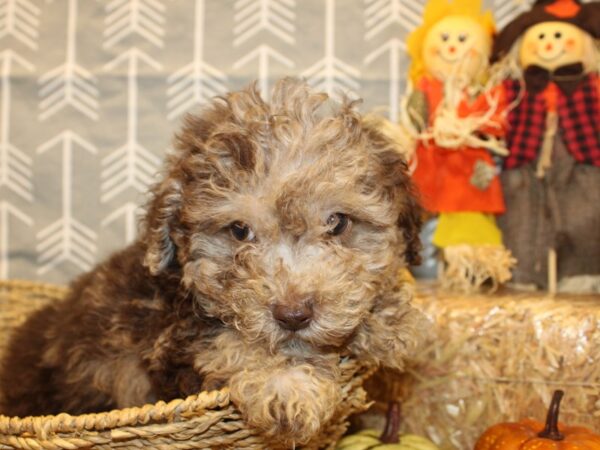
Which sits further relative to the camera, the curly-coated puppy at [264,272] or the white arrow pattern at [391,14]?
the white arrow pattern at [391,14]

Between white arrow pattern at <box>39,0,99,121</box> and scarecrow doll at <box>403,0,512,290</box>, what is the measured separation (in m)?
2.19

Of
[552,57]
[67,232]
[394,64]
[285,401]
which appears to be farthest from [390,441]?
[67,232]

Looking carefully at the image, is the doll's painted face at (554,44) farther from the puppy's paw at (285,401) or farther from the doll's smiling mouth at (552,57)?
the puppy's paw at (285,401)

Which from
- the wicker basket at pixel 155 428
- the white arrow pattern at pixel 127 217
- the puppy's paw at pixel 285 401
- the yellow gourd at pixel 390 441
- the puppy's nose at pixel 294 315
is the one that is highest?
the white arrow pattern at pixel 127 217

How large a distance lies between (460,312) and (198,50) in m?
2.55

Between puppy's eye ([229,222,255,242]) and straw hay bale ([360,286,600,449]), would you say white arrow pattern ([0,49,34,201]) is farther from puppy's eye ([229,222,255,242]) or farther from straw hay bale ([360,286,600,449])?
puppy's eye ([229,222,255,242])

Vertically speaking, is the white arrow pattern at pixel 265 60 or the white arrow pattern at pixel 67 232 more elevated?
the white arrow pattern at pixel 265 60

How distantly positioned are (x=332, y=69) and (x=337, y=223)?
2.43m

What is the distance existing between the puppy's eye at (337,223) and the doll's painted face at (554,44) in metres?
1.99

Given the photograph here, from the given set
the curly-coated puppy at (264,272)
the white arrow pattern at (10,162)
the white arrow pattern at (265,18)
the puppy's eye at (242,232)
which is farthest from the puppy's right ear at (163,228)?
the white arrow pattern at (10,162)

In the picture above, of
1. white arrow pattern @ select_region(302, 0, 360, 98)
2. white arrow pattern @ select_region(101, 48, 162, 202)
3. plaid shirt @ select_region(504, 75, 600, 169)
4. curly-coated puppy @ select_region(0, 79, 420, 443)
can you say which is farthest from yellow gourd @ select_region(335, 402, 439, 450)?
white arrow pattern @ select_region(101, 48, 162, 202)

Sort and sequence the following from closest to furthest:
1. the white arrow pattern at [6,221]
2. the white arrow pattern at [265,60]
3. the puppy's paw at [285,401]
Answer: the puppy's paw at [285,401], the white arrow pattern at [265,60], the white arrow pattern at [6,221]

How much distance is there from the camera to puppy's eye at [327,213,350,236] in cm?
249

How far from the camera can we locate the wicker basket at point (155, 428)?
87.4 inches
